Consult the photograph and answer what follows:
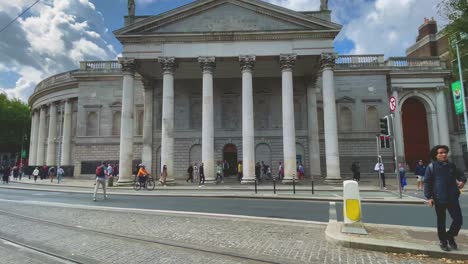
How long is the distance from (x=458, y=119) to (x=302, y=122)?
19930 millimetres

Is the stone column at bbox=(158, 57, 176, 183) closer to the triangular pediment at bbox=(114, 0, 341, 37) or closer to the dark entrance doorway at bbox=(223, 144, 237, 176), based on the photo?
the triangular pediment at bbox=(114, 0, 341, 37)

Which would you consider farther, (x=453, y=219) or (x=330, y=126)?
(x=330, y=126)

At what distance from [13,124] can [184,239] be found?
221 feet

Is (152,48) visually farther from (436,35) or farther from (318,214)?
(436,35)

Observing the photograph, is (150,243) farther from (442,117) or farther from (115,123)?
(442,117)

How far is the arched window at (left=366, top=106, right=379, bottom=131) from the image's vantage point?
32656mm

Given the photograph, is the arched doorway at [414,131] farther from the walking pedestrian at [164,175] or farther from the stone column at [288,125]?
the walking pedestrian at [164,175]

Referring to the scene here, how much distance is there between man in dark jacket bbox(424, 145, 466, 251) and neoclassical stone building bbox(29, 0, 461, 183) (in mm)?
17897

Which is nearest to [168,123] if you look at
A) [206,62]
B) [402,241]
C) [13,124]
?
[206,62]

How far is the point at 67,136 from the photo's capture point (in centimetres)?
3666

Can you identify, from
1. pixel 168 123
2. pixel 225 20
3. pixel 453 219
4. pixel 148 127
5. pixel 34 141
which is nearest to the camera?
pixel 453 219

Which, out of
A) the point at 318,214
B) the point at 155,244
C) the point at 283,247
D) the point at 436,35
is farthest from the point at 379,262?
the point at 436,35

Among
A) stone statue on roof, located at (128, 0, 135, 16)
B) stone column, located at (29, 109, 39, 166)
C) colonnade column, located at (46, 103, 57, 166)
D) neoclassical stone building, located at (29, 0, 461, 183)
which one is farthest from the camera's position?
stone column, located at (29, 109, 39, 166)

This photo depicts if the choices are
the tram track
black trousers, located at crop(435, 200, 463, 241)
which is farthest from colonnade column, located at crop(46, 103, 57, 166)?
black trousers, located at crop(435, 200, 463, 241)
